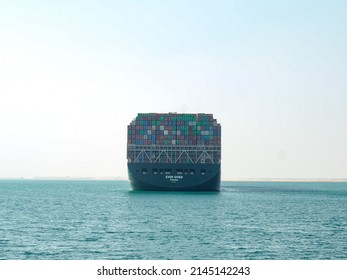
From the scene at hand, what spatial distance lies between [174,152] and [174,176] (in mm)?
6715

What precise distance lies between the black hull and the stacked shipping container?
23.5 ft

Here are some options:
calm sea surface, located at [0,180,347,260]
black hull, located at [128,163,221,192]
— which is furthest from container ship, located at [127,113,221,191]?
calm sea surface, located at [0,180,347,260]

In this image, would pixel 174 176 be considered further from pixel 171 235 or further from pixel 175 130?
pixel 171 235

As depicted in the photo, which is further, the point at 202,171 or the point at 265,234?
the point at 202,171

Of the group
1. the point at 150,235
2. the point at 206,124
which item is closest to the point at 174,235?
the point at 150,235

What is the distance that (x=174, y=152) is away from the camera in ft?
380

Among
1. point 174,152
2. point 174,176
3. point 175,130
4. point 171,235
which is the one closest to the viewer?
point 171,235

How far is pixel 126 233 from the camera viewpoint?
5144cm

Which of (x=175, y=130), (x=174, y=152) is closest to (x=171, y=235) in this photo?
(x=174, y=152)

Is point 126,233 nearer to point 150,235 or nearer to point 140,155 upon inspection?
point 150,235

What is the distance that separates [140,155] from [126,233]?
213 feet

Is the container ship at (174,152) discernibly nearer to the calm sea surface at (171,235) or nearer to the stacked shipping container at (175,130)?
the stacked shipping container at (175,130)

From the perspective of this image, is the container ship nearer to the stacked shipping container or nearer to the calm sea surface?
the stacked shipping container
